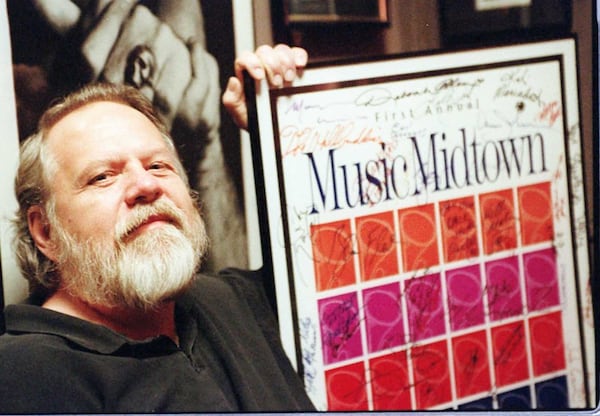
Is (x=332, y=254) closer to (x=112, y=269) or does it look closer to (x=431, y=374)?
(x=431, y=374)

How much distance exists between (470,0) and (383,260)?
0.58 m

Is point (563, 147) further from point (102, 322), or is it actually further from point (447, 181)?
point (102, 322)

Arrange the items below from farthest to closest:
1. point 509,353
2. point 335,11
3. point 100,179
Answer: point 509,353 → point 335,11 → point 100,179

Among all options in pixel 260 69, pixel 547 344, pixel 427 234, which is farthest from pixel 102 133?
pixel 547 344

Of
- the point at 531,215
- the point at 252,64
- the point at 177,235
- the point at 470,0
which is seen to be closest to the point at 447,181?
the point at 531,215

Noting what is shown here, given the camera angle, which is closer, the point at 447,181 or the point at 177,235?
the point at 177,235

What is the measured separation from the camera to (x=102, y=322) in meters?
1.42

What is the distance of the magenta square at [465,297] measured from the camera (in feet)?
5.14

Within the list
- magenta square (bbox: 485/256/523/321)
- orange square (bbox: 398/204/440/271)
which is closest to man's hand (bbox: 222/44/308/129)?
orange square (bbox: 398/204/440/271)

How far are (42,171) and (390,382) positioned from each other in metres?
0.85

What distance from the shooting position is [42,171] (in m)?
1.40

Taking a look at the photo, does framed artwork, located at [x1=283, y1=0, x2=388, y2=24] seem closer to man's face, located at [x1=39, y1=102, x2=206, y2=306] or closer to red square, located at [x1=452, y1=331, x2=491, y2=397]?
man's face, located at [x1=39, y1=102, x2=206, y2=306]

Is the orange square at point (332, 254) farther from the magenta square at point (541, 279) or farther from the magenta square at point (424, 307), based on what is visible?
the magenta square at point (541, 279)

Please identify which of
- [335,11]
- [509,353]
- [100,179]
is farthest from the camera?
[509,353]
